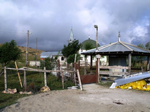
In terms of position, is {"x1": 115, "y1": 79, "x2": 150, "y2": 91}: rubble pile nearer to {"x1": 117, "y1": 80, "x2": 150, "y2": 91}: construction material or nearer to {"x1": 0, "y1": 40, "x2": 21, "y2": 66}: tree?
{"x1": 117, "y1": 80, "x2": 150, "y2": 91}: construction material

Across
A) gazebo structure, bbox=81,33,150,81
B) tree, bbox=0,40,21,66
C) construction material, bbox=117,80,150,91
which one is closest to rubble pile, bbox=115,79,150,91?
construction material, bbox=117,80,150,91

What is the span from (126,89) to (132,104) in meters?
3.37

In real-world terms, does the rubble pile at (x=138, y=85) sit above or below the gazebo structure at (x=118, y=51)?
below

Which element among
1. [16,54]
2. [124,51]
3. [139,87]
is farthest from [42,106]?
[16,54]

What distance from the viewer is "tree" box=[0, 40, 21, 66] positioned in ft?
44.6

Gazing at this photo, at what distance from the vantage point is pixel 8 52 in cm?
1374

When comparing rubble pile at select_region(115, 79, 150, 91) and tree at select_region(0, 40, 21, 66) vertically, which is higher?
tree at select_region(0, 40, 21, 66)

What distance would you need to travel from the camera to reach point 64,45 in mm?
32188

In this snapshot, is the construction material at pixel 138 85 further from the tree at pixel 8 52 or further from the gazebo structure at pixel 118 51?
the tree at pixel 8 52

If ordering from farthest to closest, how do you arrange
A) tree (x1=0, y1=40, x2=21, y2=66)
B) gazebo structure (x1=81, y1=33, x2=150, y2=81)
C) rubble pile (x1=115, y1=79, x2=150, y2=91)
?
1. tree (x1=0, y1=40, x2=21, y2=66)
2. gazebo structure (x1=81, y1=33, x2=150, y2=81)
3. rubble pile (x1=115, y1=79, x2=150, y2=91)

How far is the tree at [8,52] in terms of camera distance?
13590 mm

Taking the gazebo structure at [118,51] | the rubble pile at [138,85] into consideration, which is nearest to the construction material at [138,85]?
the rubble pile at [138,85]

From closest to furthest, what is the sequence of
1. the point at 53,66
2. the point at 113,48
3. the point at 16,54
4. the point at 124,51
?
the point at 124,51 < the point at 113,48 < the point at 16,54 < the point at 53,66

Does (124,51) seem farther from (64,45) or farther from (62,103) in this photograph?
(64,45)
